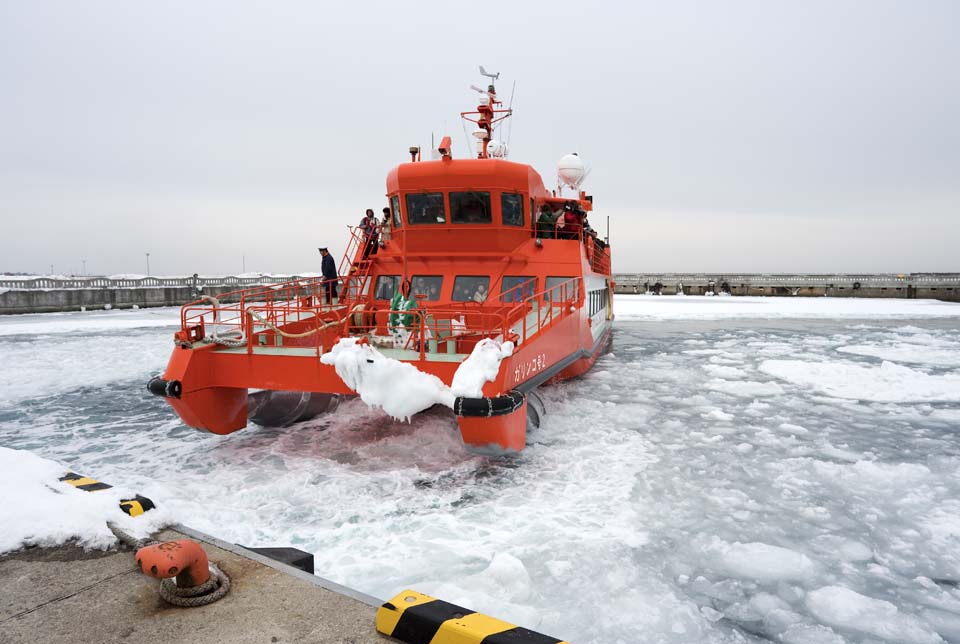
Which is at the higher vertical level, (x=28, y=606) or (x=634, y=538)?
(x=28, y=606)

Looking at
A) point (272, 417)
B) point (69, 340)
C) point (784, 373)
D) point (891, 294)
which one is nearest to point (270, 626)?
point (272, 417)

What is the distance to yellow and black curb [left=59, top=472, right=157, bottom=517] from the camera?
3.74 metres

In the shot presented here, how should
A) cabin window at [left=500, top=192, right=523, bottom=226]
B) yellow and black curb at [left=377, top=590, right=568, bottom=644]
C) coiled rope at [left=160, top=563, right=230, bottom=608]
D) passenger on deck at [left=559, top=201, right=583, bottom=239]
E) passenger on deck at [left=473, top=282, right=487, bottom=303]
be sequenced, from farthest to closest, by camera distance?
1. passenger on deck at [left=559, top=201, right=583, bottom=239]
2. cabin window at [left=500, top=192, right=523, bottom=226]
3. passenger on deck at [left=473, top=282, right=487, bottom=303]
4. coiled rope at [left=160, top=563, right=230, bottom=608]
5. yellow and black curb at [left=377, top=590, right=568, bottom=644]

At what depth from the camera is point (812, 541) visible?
15.6 feet

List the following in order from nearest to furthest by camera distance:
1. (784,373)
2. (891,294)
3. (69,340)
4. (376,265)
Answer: (376,265), (784,373), (69,340), (891,294)

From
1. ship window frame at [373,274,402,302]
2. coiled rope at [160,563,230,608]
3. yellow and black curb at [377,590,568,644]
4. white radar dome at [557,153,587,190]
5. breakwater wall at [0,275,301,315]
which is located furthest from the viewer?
breakwater wall at [0,275,301,315]

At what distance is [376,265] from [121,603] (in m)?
8.11

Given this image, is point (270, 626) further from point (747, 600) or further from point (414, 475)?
point (414, 475)

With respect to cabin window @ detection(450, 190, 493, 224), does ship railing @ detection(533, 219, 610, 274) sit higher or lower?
lower

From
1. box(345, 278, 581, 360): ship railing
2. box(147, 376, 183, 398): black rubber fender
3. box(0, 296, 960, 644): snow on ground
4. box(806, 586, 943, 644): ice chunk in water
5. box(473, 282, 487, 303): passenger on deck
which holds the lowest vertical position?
box(806, 586, 943, 644): ice chunk in water

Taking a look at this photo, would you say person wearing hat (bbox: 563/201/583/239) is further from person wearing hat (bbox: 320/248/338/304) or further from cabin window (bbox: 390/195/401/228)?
person wearing hat (bbox: 320/248/338/304)

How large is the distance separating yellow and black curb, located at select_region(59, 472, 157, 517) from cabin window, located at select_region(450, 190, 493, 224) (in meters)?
6.71

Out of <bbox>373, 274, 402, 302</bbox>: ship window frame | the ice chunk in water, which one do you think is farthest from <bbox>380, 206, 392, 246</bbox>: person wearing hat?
the ice chunk in water

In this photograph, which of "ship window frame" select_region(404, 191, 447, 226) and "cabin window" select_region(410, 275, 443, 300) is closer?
"ship window frame" select_region(404, 191, 447, 226)
